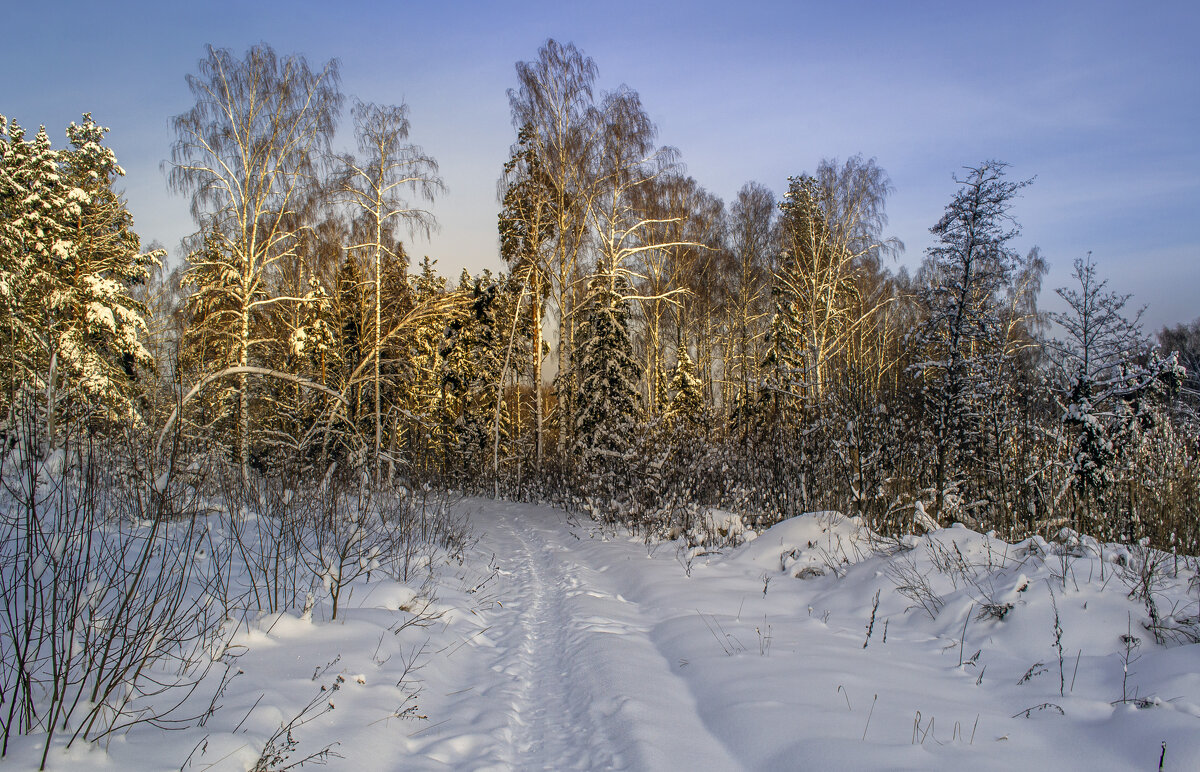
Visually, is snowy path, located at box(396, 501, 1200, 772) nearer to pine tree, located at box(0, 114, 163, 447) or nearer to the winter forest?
the winter forest

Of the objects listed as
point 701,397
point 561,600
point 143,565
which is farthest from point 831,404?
point 701,397

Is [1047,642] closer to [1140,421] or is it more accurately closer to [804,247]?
[1140,421]

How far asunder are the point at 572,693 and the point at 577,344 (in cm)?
1555

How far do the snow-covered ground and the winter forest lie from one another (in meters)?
0.06

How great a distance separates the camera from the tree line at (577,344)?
6547mm

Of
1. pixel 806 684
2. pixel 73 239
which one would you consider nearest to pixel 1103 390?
pixel 806 684

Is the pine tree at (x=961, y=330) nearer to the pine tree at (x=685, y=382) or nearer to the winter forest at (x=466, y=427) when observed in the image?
the winter forest at (x=466, y=427)

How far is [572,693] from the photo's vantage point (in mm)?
4062

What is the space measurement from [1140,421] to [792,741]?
6.17 m

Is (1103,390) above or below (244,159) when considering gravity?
below

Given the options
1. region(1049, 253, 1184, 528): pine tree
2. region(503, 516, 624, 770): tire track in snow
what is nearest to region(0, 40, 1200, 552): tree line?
region(1049, 253, 1184, 528): pine tree

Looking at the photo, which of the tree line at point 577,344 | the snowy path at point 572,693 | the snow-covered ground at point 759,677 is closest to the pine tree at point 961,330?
the tree line at point 577,344

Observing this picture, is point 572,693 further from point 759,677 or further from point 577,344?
point 577,344

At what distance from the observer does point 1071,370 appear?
22.3 feet
